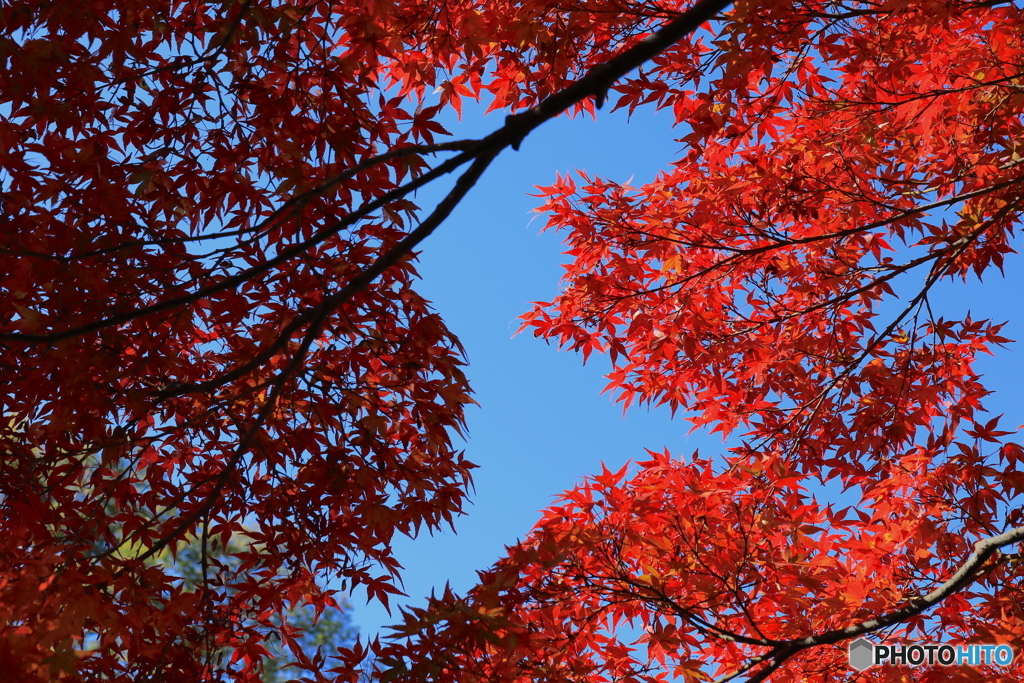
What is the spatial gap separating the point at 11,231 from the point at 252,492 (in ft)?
5.61

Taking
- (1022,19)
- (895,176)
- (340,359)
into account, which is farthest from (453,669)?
(1022,19)

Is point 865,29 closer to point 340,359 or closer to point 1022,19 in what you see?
point 1022,19

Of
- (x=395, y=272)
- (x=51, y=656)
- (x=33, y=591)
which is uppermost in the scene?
(x=395, y=272)

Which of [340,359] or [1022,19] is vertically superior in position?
[1022,19]

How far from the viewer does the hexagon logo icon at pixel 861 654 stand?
367 centimetres

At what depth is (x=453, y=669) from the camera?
3170 millimetres

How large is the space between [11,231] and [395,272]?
1.88m

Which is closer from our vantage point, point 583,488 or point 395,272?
point 395,272

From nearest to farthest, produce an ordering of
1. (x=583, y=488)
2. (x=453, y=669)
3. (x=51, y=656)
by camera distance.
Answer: (x=51, y=656), (x=453, y=669), (x=583, y=488)

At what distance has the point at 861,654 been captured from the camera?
3.68 metres

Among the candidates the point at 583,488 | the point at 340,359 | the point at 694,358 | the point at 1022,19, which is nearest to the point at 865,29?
the point at 1022,19

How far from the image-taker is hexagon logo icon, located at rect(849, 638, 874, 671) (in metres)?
3.67

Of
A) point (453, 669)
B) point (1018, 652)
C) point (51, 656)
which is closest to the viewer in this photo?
point (51, 656)

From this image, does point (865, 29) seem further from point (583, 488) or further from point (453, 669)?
point (453, 669)
